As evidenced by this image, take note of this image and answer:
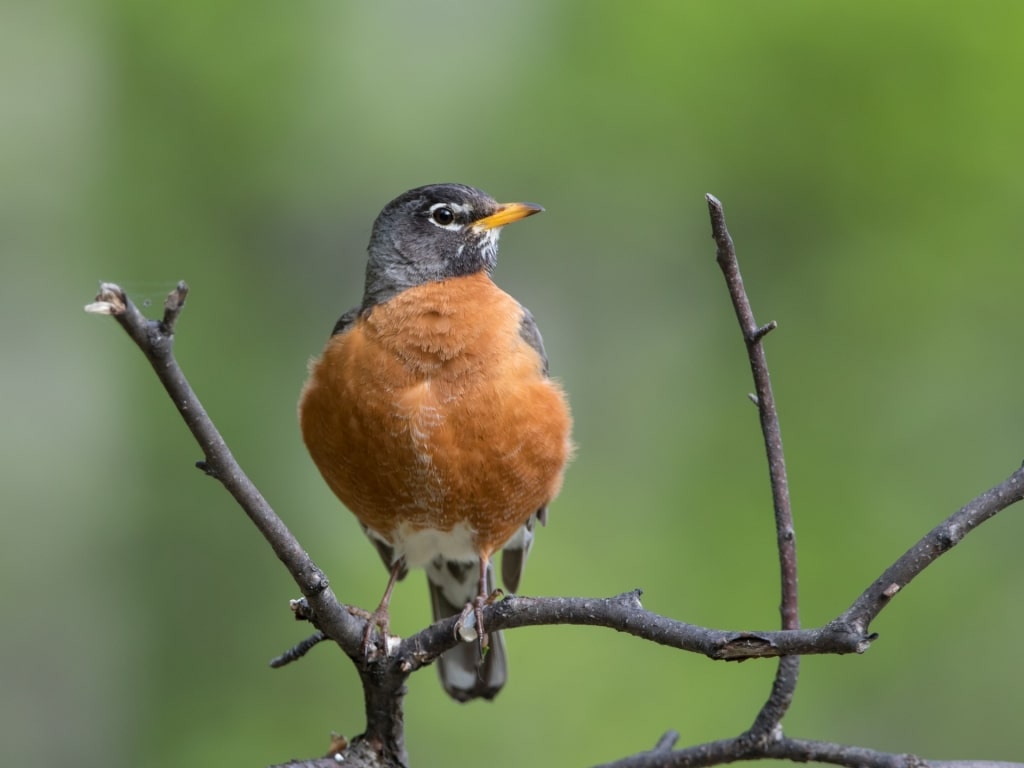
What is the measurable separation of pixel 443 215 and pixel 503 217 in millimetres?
268

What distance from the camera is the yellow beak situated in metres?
4.61

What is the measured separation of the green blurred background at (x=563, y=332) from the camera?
5941 millimetres

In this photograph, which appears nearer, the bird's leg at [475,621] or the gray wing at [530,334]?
the bird's leg at [475,621]

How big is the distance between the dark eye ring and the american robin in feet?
0.78

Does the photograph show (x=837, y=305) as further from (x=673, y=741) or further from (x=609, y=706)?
(x=673, y=741)

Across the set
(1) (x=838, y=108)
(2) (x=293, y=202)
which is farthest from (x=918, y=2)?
(2) (x=293, y=202)

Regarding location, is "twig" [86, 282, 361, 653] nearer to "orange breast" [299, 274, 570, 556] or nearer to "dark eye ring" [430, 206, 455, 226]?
"orange breast" [299, 274, 570, 556]

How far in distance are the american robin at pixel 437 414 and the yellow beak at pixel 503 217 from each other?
0.38 ft

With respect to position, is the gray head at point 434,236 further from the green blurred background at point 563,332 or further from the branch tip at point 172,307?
the branch tip at point 172,307

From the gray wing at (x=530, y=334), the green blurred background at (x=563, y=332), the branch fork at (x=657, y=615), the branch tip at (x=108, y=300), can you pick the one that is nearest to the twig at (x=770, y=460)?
→ the branch fork at (x=657, y=615)

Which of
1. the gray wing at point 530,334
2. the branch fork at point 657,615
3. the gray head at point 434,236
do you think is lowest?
the branch fork at point 657,615

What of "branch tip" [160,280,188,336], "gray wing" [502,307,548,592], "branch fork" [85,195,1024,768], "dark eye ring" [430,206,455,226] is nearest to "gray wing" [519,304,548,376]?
"gray wing" [502,307,548,592]

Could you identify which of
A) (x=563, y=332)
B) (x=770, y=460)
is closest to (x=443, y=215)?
(x=770, y=460)

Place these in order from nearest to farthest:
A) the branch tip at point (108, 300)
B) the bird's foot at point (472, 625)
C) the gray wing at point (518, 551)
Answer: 1. the branch tip at point (108, 300)
2. the bird's foot at point (472, 625)
3. the gray wing at point (518, 551)
